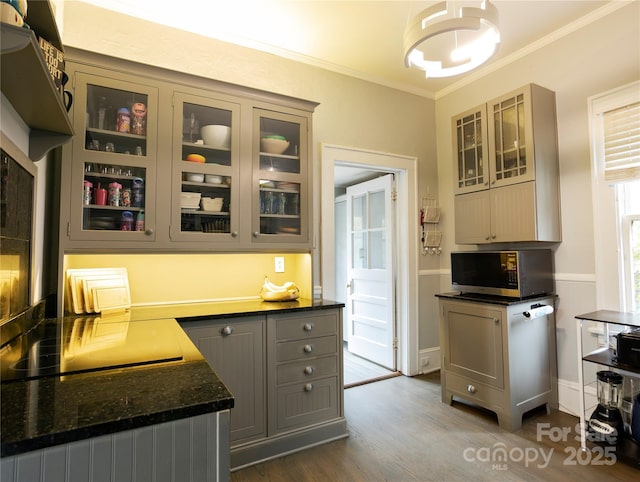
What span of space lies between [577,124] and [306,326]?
2452 millimetres

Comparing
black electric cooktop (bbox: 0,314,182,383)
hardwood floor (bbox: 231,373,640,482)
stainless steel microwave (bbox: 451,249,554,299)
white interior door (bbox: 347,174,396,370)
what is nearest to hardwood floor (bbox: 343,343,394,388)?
white interior door (bbox: 347,174,396,370)

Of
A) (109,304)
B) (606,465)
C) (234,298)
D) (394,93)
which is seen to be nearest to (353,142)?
(394,93)

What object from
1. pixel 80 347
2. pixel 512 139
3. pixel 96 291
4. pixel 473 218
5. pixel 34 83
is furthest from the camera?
Result: pixel 473 218

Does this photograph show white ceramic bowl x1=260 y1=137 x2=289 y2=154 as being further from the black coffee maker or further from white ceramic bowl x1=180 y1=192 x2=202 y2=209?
the black coffee maker

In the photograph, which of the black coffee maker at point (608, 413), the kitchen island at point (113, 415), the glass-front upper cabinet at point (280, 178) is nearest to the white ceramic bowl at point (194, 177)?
the glass-front upper cabinet at point (280, 178)

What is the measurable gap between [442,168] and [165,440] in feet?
11.6

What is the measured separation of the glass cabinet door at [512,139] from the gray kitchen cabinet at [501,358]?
966mm

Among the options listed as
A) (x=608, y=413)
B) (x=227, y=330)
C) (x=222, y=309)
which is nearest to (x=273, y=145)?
(x=222, y=309)

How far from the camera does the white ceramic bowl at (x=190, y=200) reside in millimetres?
2139

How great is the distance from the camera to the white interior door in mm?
3621

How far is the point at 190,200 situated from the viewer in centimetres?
217

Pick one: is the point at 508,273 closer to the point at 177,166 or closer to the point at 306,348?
the point at 306,348

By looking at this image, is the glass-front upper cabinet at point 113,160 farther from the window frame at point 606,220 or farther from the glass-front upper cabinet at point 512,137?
the window frame at point 606,220

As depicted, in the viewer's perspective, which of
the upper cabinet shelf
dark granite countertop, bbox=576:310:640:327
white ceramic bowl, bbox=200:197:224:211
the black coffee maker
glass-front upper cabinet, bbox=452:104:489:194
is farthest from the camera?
glass-front upper cabinet, bbox=452:104:489:194
